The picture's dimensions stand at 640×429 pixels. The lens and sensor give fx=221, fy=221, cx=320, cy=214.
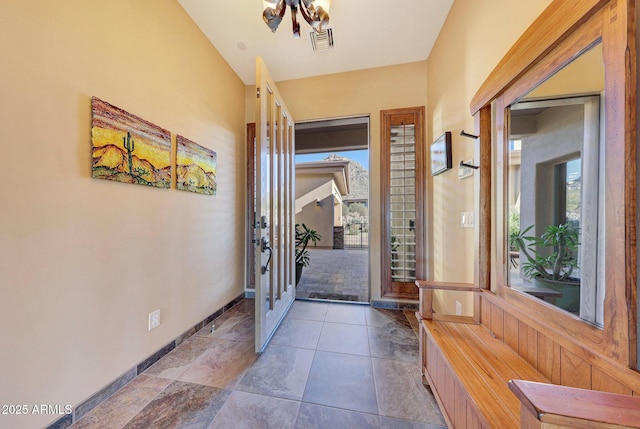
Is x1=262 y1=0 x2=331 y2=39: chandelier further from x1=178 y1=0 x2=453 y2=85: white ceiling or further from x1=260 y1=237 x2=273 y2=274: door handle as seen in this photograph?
x1=260 y1=237 x2=273 y2=274: door handle

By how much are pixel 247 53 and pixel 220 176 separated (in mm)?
1391

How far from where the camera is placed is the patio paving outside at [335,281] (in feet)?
10.1

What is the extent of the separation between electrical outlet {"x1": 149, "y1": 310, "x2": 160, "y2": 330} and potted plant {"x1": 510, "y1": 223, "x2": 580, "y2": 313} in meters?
2.38

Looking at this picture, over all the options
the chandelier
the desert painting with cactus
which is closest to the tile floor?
the desert painting with cactus

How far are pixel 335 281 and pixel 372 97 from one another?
2.83 meters

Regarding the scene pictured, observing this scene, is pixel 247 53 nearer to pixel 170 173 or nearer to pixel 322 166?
pixel 170 173

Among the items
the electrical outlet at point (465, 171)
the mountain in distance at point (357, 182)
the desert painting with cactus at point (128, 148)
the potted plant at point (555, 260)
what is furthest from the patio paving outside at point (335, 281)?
the mountain in distance at point (357, 182)

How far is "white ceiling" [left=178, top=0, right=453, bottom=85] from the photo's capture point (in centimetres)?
193

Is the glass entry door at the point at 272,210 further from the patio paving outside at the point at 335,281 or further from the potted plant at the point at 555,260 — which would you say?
the potted plant at the point at 555,260

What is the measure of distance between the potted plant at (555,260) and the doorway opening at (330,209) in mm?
1742

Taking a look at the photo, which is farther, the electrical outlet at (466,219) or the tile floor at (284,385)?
the electrical outlet at (466,219)

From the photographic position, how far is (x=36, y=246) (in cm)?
104

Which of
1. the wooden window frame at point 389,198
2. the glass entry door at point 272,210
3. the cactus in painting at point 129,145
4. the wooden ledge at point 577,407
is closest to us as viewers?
the wooden ledge at point 577,407

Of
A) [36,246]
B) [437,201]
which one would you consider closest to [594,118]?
[437,201]
